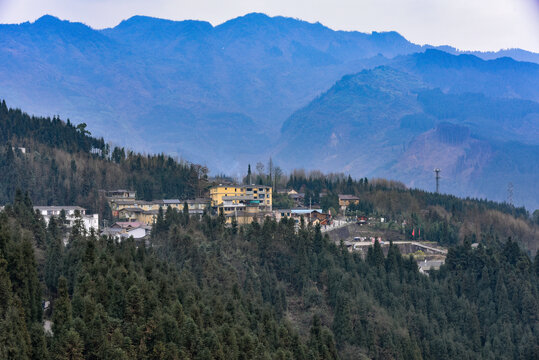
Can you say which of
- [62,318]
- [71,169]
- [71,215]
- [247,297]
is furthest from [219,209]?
[62,318]

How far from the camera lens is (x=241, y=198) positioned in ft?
300

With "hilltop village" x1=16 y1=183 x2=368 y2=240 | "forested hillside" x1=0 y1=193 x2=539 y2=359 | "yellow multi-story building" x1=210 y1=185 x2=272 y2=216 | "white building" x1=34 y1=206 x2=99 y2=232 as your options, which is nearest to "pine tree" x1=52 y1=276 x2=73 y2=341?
"forested hillside" x1=0 y1=193 x2=539 y2=359

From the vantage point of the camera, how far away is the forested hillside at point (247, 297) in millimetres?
34031

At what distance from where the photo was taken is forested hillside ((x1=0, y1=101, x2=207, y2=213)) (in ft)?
276

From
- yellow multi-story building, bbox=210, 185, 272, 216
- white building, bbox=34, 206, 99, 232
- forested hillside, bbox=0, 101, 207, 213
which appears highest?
forested hillside, bbox=0, 101, 207, 213

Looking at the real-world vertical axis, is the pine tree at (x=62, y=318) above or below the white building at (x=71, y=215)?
below

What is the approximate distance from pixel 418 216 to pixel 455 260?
25.2 meters

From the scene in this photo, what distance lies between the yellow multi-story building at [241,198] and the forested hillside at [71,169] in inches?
235

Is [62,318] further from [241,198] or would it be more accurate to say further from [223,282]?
[241,198]

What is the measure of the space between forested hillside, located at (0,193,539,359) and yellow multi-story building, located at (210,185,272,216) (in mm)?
18487

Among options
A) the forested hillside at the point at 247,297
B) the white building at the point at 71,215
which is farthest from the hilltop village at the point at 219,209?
the forested hillside at the point at 247,297

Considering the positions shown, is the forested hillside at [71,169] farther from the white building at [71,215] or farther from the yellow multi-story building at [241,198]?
the yellow multi-story building at [241,198]

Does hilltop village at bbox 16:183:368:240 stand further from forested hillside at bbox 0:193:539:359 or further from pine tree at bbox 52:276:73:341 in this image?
pine tree at bbox 52:276:73:341

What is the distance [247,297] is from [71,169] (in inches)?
1765
